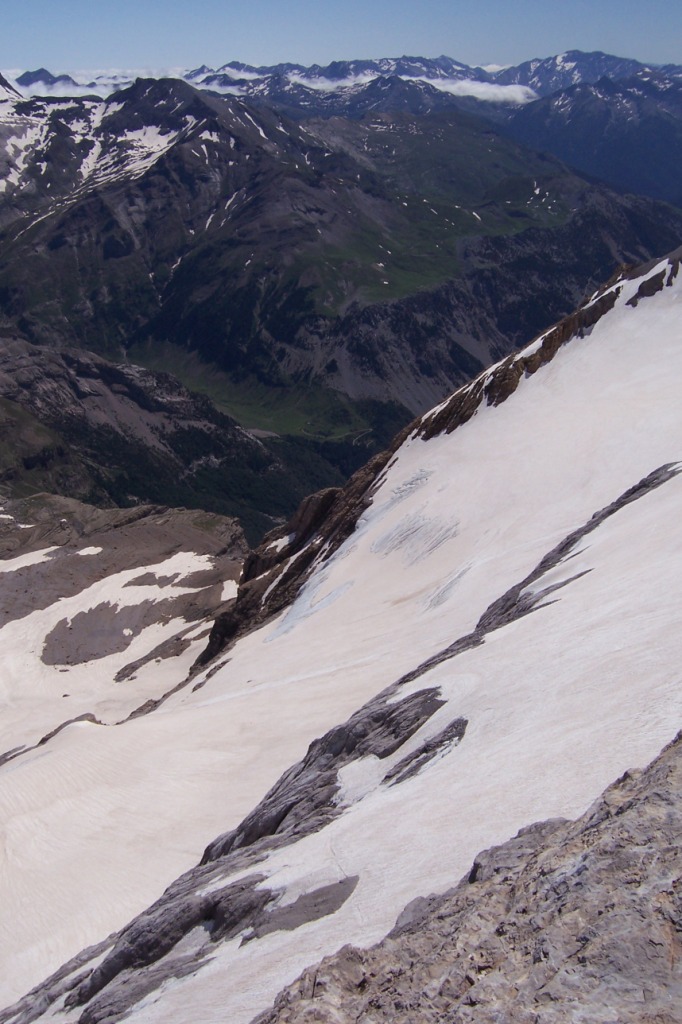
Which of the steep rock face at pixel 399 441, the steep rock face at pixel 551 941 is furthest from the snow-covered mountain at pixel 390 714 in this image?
the steep rock face at pixel 551 941

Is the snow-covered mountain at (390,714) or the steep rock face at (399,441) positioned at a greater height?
the steep rock face at (399,441)

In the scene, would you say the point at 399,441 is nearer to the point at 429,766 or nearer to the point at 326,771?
the point at 326,771

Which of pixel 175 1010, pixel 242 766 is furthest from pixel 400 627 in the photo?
pixel 175 1010

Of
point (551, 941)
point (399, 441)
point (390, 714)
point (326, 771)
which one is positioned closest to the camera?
point (551, 941)

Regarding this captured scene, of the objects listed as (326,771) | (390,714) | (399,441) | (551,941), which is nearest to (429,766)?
A: (390,714)

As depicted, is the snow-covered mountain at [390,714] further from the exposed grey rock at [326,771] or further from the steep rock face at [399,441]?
the steep rock face at [399,441]

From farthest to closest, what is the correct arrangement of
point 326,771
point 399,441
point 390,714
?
point 399,441 → point 390,714 → point 326,771
